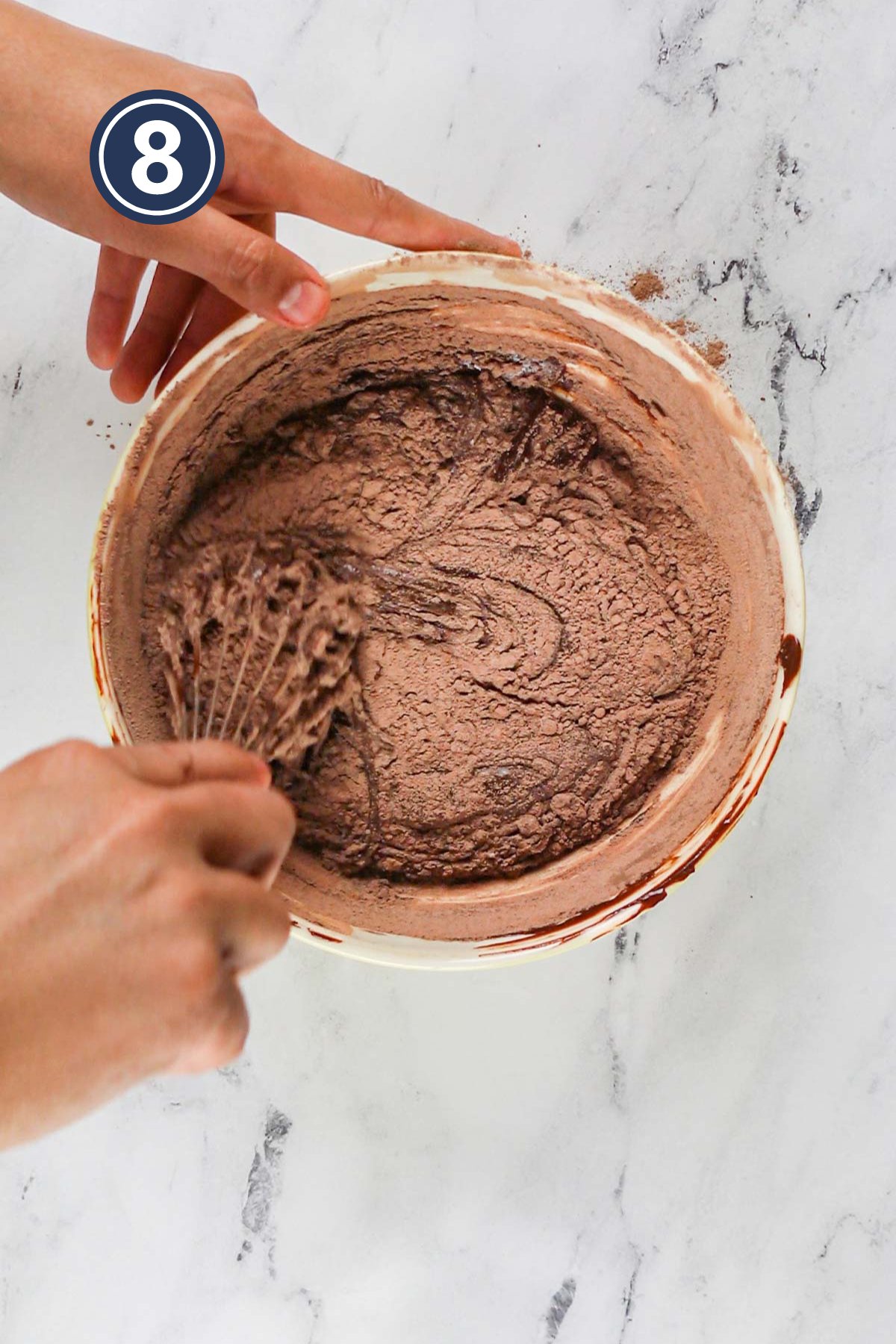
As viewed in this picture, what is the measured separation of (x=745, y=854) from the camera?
1058 millimetres

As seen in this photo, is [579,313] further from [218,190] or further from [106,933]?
[106,933]

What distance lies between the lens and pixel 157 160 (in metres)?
0.86

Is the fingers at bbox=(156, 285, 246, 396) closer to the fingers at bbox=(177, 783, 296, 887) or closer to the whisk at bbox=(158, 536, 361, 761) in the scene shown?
the whisk at bbox=(158, 536, 361, 761)

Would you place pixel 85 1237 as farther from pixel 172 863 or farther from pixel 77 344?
pixel 77 344

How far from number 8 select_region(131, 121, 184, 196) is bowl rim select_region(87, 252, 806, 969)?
154mm

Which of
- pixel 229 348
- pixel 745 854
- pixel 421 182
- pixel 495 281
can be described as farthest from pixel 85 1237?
pixel 421 182

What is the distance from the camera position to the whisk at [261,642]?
88 centimetres

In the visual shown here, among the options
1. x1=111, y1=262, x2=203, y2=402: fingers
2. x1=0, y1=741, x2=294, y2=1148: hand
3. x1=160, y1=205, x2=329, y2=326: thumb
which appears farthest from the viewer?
x1=111, y1=262, x2=203, y2=402: fingers

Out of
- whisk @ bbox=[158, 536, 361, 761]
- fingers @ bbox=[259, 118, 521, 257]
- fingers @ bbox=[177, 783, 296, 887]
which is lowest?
fingers @ bbox=[177, 783, 296, 887]

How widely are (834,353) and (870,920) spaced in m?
0.61

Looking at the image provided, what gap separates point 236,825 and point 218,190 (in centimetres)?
59

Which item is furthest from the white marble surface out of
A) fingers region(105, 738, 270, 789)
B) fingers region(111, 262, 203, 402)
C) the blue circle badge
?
fingers region(105, 738, 270, 789)

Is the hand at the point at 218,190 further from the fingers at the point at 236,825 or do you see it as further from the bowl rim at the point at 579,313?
the fingers at the point at 236,825

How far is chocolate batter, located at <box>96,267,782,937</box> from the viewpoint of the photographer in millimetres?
908
